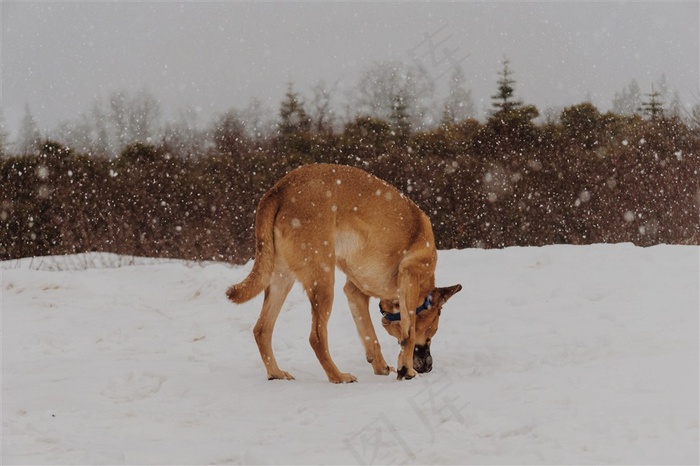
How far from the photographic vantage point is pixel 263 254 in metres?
5.24

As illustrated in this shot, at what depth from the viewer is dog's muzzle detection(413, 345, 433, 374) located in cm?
565

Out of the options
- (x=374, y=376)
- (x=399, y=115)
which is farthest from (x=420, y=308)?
(x=399, y=115)

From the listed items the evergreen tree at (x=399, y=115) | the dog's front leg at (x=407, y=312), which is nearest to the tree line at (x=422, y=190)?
the evergreen tree at (x=399, y=115)

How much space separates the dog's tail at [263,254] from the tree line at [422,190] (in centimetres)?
807

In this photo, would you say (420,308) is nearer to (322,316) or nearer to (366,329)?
(366,329)

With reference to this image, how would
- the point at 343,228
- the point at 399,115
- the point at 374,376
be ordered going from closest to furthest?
the point at 343,228, the point at 374,376, the point at 399,115

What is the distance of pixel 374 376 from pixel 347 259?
1.12 meters

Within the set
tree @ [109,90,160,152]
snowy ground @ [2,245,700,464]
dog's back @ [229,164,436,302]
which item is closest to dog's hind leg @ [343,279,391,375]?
snowy ground @ [2,245,700,464]

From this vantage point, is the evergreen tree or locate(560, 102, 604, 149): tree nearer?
locate(560, 102, 604, 149): tree

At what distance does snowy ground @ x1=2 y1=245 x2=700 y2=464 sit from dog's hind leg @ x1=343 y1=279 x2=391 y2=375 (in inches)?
6.9

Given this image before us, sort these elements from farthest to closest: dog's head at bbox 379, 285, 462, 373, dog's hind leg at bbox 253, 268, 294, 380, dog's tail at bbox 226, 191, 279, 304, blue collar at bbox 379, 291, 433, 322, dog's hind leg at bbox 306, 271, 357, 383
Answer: blue collar at bbox 379, 291, 433, 322 < dog's head at bbox 379, 285, 462, 373 < dog's hind leg at bbox 253, 268, 294, 380 < dog's hind leg at bbox 306, 271, 357, 383 < dog's tail at bbox 226, 191, 279, 304

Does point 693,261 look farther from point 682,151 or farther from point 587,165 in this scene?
point 682,151

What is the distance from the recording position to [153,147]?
666 inches

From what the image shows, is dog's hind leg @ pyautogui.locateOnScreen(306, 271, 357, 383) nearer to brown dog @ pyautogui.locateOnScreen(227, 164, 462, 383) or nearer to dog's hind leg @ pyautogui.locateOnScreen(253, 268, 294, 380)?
brown dog @ pyautogui.locateOnScreen(227, 164, 462, 383)
